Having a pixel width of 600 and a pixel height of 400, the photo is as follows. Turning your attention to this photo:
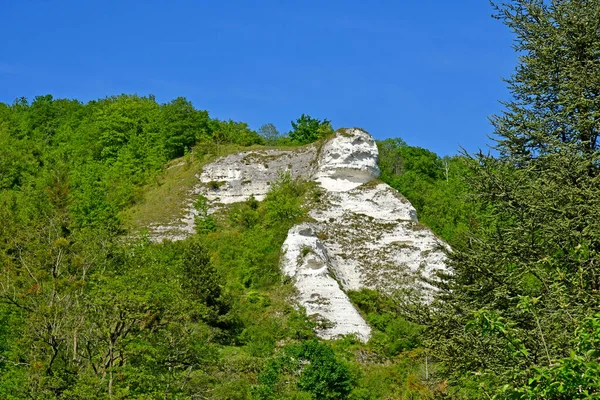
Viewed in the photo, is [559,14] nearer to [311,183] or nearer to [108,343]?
[108,343]

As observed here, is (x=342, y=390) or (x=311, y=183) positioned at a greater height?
(x=311, y=183)

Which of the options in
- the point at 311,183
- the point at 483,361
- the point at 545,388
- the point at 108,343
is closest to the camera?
the point at 545,388

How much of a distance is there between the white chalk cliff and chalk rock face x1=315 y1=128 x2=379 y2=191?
0.08 metres

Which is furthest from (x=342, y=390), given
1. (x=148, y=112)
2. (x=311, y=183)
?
(x=148, y=112)

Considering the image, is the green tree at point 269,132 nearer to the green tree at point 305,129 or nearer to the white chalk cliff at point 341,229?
the green tree at point 305,129

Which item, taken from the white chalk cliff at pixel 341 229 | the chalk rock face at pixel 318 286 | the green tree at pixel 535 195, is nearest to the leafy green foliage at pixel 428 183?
the white chalk cliff at pixel 341 229

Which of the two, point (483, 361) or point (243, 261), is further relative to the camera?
point (243, 261)

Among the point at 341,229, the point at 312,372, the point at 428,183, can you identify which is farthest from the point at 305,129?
the point at 312,372

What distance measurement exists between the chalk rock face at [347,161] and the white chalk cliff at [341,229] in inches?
3.0

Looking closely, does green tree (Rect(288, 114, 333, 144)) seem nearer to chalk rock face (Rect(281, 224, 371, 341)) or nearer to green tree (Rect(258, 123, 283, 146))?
green tree (Rect(258, 123, 283, 146))

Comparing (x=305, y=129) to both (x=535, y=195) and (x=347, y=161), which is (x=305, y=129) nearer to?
(x=347, y=161)

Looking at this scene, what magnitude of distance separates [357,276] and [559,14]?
109 ft

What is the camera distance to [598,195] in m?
13.1

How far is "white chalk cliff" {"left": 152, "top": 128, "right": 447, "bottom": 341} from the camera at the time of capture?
1702 inches
